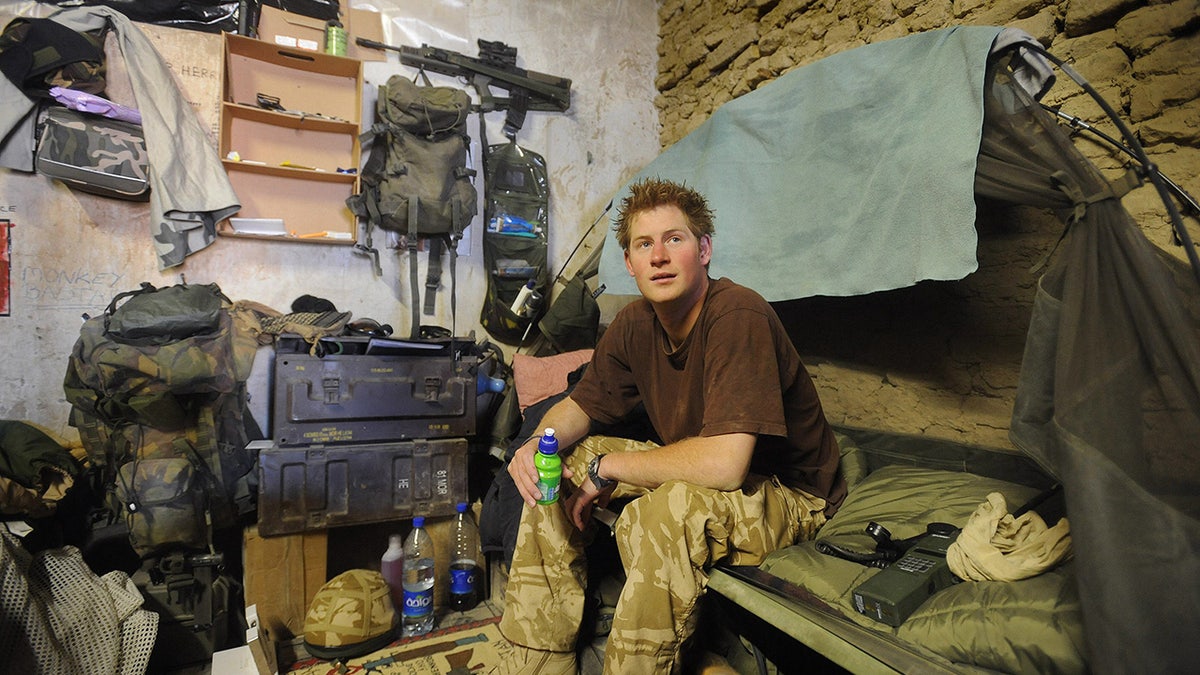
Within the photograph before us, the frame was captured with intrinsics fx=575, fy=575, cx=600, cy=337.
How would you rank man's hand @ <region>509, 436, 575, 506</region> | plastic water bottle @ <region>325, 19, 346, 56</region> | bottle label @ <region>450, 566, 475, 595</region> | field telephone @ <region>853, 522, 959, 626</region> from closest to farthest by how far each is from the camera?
1. field telephone @ <region>853, 522, 959, 626</region>
2. man's hand @ <region>509, 436, 575, 506</region>
3. bottle label @ <region>450, 566, 475, 595</region>
4. plastic water bottle @ <region>325, 19, 346, 56</region>

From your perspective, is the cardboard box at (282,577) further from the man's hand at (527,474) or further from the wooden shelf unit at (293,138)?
the wooden shelf unit at (293,138)

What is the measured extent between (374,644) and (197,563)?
0.76 meters

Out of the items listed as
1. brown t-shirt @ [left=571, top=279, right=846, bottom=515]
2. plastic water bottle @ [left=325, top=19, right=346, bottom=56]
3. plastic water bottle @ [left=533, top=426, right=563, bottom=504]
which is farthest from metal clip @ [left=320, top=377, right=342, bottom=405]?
plastic water bottle @ [left=325, top=19, right=346, bottom=56]

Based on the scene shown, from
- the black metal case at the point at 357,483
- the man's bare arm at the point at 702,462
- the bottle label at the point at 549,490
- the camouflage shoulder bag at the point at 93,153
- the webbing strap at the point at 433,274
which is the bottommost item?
the black metal case at the point at 357,483

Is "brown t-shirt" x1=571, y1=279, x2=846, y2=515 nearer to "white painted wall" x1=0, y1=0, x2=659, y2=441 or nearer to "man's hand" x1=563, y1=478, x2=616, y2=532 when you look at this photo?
"man's hand" x1=563, y1=478, x2=616, y2=532

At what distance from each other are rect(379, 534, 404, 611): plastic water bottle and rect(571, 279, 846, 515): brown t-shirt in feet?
3.75

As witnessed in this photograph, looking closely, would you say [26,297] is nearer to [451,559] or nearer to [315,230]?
[315,230]

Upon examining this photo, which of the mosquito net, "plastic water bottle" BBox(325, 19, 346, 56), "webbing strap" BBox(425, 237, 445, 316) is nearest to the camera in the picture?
the mosquito net

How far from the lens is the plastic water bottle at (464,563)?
2.58 meters

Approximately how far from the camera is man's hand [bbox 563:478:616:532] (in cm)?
180

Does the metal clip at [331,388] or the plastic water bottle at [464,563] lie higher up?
the metal clip at [331,388]

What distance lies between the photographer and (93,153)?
2584mm

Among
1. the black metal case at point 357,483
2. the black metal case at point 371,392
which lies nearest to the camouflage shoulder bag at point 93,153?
the black metal case at point 371,392

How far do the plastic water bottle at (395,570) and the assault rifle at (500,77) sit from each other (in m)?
2.46
